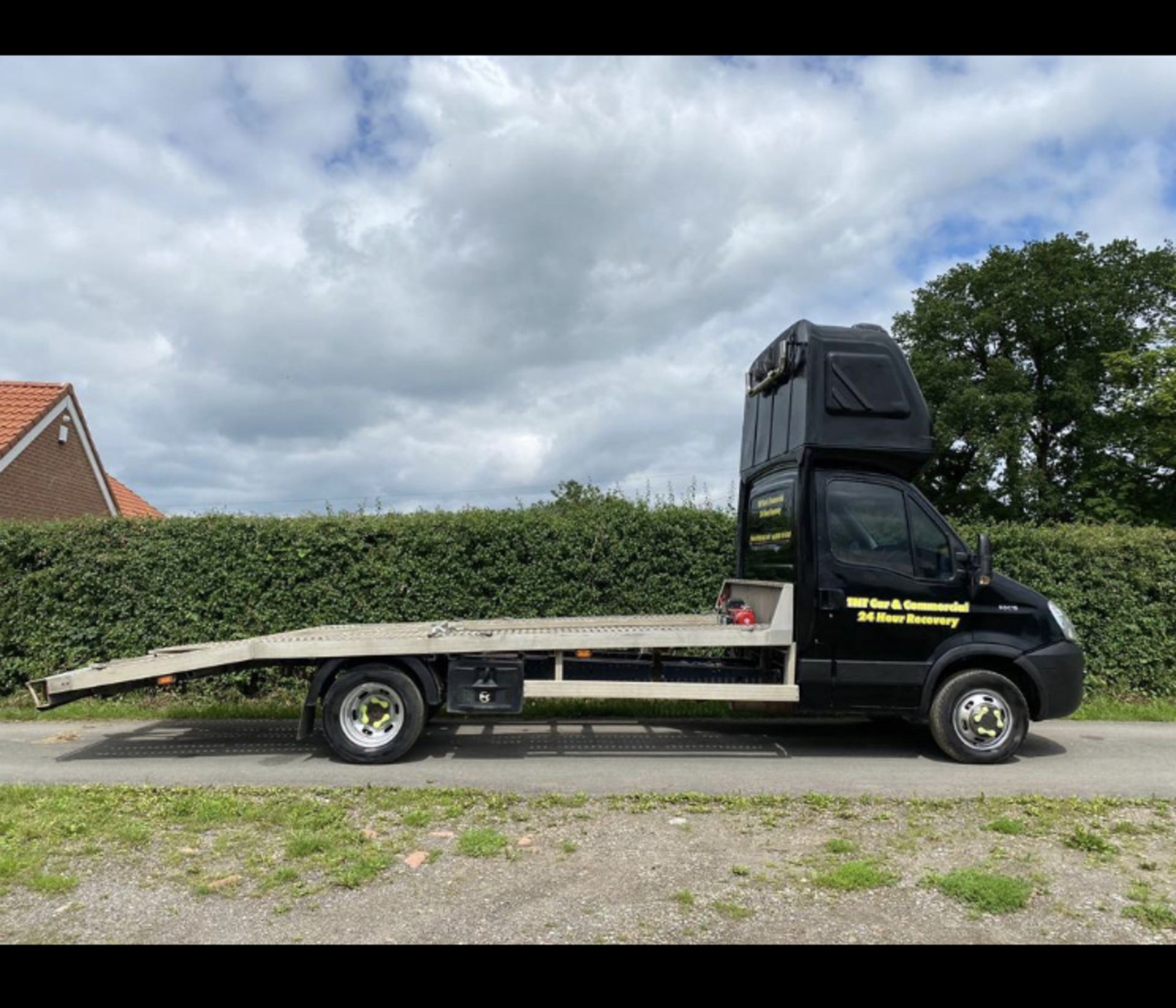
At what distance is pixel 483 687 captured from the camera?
7.00 metres

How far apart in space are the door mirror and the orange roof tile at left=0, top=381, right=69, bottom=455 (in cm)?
1872

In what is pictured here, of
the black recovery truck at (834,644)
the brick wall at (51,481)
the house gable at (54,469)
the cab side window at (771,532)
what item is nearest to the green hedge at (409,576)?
the cab side window at (771,532)

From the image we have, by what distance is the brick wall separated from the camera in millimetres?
18516

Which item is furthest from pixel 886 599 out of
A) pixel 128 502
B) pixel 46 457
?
pixel 128 502

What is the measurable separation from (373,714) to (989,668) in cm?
519

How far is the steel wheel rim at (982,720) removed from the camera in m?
7.19

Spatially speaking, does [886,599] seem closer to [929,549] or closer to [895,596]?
[895,596]

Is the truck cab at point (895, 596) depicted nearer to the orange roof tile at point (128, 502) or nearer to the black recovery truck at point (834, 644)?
the black recovery truck at point (834, 644)

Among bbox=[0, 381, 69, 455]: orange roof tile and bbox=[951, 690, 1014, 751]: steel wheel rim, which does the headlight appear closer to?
bbox=[951, 690, 1014, 751]: steel wheel rim

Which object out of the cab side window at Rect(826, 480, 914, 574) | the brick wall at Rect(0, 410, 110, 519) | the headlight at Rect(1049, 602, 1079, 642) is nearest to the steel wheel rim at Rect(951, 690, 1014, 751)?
the headlight at Rect(1049, 602, 1079, 642)

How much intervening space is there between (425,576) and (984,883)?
7.17 metres

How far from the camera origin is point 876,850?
5.02m

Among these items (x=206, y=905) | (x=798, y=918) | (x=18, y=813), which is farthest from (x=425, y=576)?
(x=798, y=918)

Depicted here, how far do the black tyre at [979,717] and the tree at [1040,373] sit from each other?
2096 centimetres
